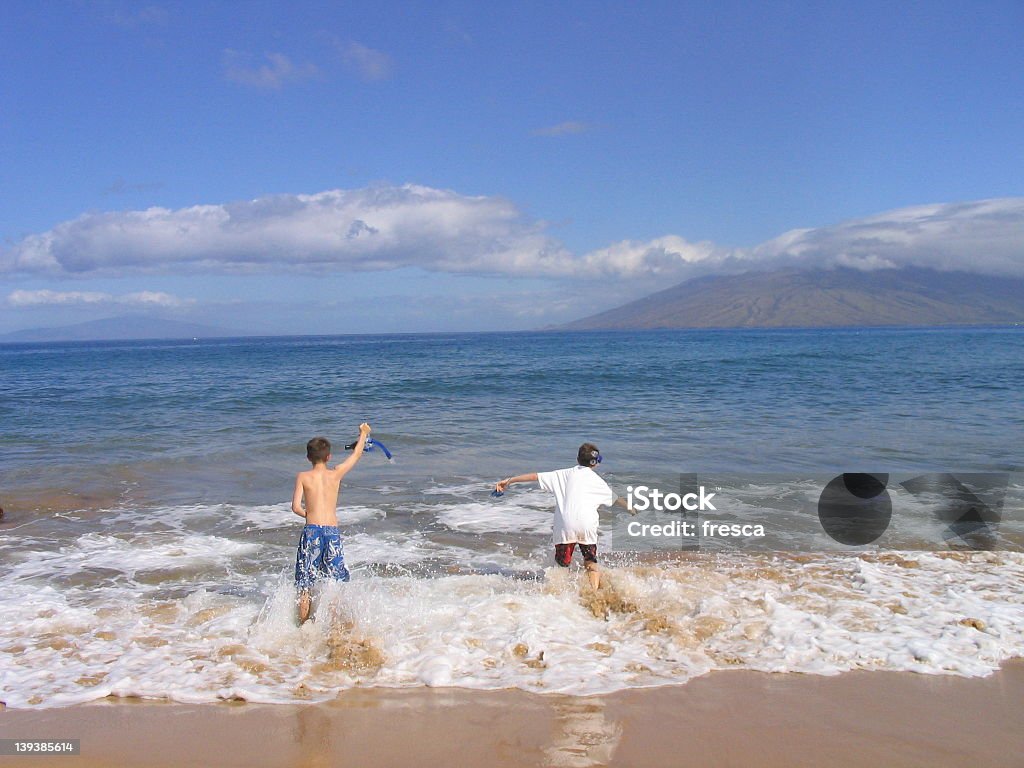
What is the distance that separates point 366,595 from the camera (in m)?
6.62

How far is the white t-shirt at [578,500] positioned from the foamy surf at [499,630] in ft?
1.67

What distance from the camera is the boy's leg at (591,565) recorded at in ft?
22.6

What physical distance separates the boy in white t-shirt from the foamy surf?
13.2 inches

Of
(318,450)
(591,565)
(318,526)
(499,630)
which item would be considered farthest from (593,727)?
(318,450)

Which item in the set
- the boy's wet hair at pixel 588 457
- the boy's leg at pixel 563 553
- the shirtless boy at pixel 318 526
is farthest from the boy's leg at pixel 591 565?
the shirtless boy at pixel 318 526

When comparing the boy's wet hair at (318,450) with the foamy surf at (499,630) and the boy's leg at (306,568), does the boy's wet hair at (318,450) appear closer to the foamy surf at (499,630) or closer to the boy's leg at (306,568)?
the boy's leg at (306,568)

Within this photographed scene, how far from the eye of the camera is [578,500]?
6.82 meters

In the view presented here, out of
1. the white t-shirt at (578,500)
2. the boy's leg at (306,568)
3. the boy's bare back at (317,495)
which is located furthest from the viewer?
the white t-shirt at (578,500)

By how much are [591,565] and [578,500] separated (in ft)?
2.24

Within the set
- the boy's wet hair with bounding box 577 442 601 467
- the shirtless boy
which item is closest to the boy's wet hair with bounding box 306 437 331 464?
the shirtless boy

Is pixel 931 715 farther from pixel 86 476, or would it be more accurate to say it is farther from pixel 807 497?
pixel 86 476

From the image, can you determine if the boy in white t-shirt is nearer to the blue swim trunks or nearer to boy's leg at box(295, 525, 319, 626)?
the blue swim trunks

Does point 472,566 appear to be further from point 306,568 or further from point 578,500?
point 306,568

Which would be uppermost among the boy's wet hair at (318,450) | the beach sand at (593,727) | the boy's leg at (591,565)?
the boy's wet hair at (318,450)
